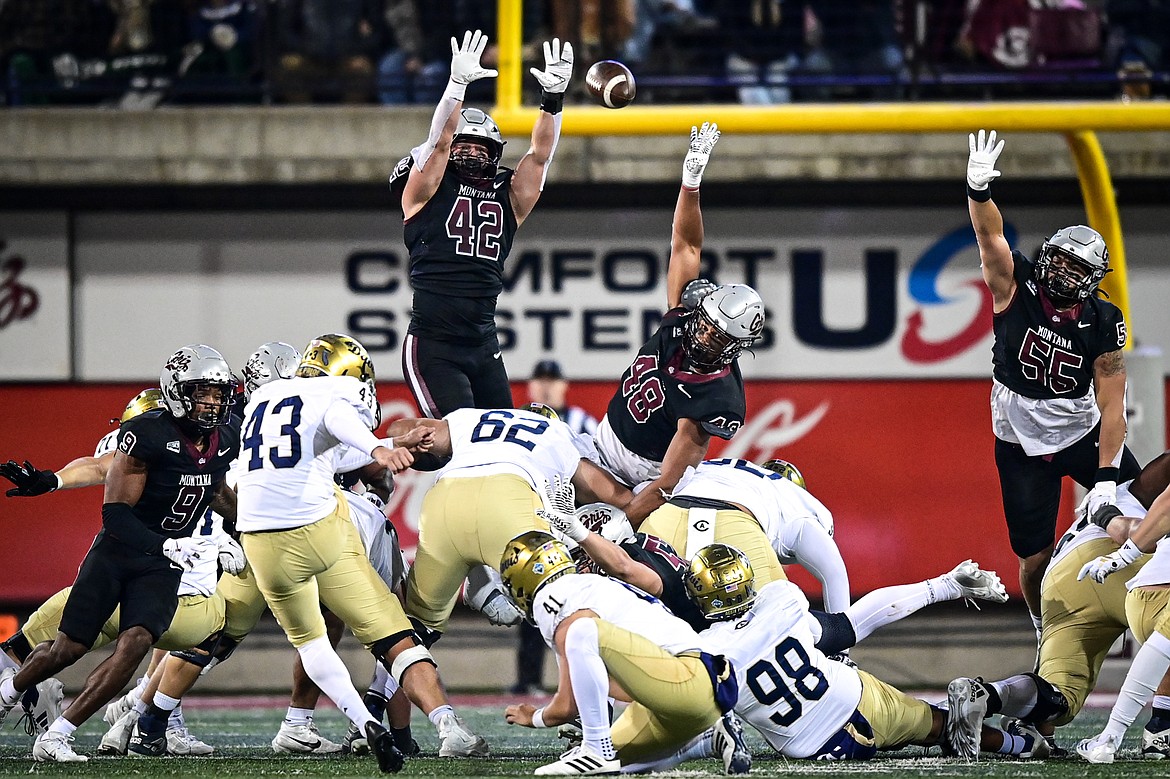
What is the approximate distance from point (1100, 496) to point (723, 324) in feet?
Answer: 5.53

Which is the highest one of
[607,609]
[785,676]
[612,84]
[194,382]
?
[612,84]

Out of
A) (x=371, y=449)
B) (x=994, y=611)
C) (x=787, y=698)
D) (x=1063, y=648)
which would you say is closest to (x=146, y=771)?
(x=371, y=449)

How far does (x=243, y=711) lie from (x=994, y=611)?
5.47 meters

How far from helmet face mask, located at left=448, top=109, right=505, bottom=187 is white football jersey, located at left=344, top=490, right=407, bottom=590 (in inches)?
60.8

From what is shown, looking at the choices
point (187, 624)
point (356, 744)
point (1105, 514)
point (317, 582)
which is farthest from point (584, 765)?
point (1105, 514)

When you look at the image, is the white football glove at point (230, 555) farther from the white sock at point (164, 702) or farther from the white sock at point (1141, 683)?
the white sock at point (1141, 683)

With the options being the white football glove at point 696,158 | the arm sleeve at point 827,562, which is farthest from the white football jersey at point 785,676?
the white football glove at point 696,158

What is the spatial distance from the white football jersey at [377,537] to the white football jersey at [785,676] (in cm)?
174

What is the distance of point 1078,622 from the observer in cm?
624

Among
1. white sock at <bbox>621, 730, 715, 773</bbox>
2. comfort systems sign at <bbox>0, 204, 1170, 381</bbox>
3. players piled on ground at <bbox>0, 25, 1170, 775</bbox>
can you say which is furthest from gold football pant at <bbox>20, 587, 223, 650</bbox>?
comfort systems sign at <bbox>0, 204, 1170, 381</bbox>

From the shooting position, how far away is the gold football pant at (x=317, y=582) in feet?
19.7

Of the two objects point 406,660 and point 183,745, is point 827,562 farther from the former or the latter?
point 183,745

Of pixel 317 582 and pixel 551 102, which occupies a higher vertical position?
pixel 551 102

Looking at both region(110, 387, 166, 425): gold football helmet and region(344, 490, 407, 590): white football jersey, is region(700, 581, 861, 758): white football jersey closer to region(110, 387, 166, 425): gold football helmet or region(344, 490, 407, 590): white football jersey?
region(344, 490, 407, 590): white football jersey
